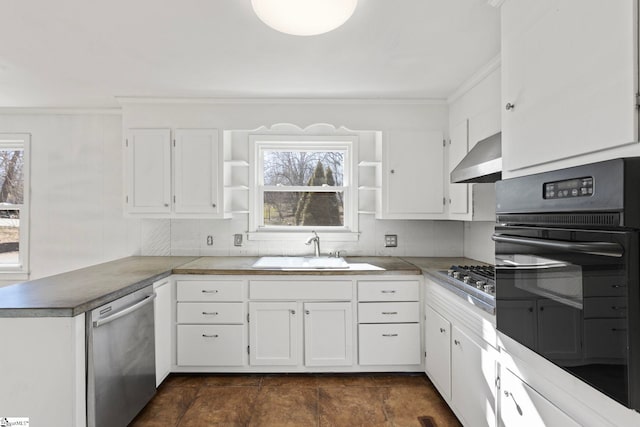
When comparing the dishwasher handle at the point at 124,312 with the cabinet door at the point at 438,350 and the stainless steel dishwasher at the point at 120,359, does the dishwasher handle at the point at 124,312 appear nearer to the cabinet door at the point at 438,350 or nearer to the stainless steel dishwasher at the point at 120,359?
the stainless steel dishwasher at the point at 120,359

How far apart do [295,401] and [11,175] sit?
11.2ft

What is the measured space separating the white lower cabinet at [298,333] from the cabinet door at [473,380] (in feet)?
2.72

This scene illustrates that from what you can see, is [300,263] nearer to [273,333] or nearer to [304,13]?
[273,333]

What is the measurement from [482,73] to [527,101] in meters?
1.20

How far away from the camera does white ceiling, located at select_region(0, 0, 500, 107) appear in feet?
5.65

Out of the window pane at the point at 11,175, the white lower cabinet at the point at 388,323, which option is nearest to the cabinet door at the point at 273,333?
the white lower cabinet at the point at 388,323

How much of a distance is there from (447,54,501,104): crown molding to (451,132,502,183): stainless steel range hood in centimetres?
57

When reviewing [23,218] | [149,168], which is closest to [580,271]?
[149,168]

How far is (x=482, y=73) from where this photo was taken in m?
2.37

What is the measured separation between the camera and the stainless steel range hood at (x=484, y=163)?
1.77m

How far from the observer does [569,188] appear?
3.39ft

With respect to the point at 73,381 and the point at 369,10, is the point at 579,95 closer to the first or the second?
the point at 369,10

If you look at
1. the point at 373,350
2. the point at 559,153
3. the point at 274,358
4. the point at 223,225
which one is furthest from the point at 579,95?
the point at 223,225

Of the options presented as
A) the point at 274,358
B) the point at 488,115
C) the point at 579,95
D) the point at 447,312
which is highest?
the point at 488,115
